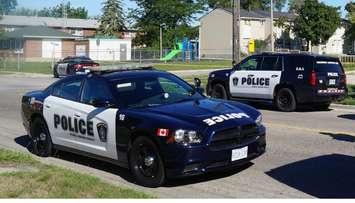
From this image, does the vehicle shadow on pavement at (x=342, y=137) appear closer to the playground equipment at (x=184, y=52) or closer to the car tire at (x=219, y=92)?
the car tire at (x=219, y=92)

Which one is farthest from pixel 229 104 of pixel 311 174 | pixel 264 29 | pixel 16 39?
pixel 264 29

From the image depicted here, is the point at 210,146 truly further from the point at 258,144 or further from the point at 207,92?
the point at 207,92

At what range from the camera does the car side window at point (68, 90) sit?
30.6ft

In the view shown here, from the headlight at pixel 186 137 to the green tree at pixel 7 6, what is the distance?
184 feet

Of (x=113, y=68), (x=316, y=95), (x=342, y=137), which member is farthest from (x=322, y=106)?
(x=113, y=68)

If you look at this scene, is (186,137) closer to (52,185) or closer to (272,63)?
(52,185)

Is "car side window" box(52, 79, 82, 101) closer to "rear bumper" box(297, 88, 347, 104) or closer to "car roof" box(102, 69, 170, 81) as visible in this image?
"car roof" box(102, 69, 170, 81)

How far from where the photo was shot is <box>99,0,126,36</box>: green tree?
9294 centimetres

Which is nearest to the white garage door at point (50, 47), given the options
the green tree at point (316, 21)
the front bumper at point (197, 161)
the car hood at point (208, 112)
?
the green tree at point (316, 21)

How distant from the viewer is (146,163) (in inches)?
307

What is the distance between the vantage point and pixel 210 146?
741 centimetres

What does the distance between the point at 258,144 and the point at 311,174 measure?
84 centimetres

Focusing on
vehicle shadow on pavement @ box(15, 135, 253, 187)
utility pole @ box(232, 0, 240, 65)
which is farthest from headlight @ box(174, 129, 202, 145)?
utility pole @ box(232, 0, 240, 65)

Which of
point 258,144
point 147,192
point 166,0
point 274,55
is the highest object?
point 166,0
